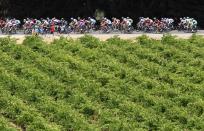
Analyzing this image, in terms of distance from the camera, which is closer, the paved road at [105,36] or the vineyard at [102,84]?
the vineyard at [102,84]

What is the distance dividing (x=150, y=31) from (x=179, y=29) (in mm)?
1964

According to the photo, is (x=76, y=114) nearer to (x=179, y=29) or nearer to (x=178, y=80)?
(x=178, y=80)

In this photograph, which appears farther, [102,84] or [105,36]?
[105,36]

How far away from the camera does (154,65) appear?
31.1 metres

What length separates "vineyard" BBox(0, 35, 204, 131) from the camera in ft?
81.8

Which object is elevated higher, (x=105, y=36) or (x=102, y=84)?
(x=105, y=36)

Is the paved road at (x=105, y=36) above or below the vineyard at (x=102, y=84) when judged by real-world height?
above

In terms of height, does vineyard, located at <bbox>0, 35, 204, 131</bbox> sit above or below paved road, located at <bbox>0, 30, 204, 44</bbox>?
below

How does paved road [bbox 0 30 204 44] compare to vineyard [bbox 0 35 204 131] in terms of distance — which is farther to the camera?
paved road [bbox 0 30 204 44]

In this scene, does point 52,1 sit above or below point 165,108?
above

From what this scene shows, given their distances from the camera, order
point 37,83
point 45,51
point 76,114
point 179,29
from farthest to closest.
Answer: point 179,29, point 45,51, point 37,83, point 76,114

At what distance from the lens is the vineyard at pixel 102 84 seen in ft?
81.8

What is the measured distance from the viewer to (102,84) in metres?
28.9

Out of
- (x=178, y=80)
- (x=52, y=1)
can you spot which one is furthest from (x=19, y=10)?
(x=178, y=80)
